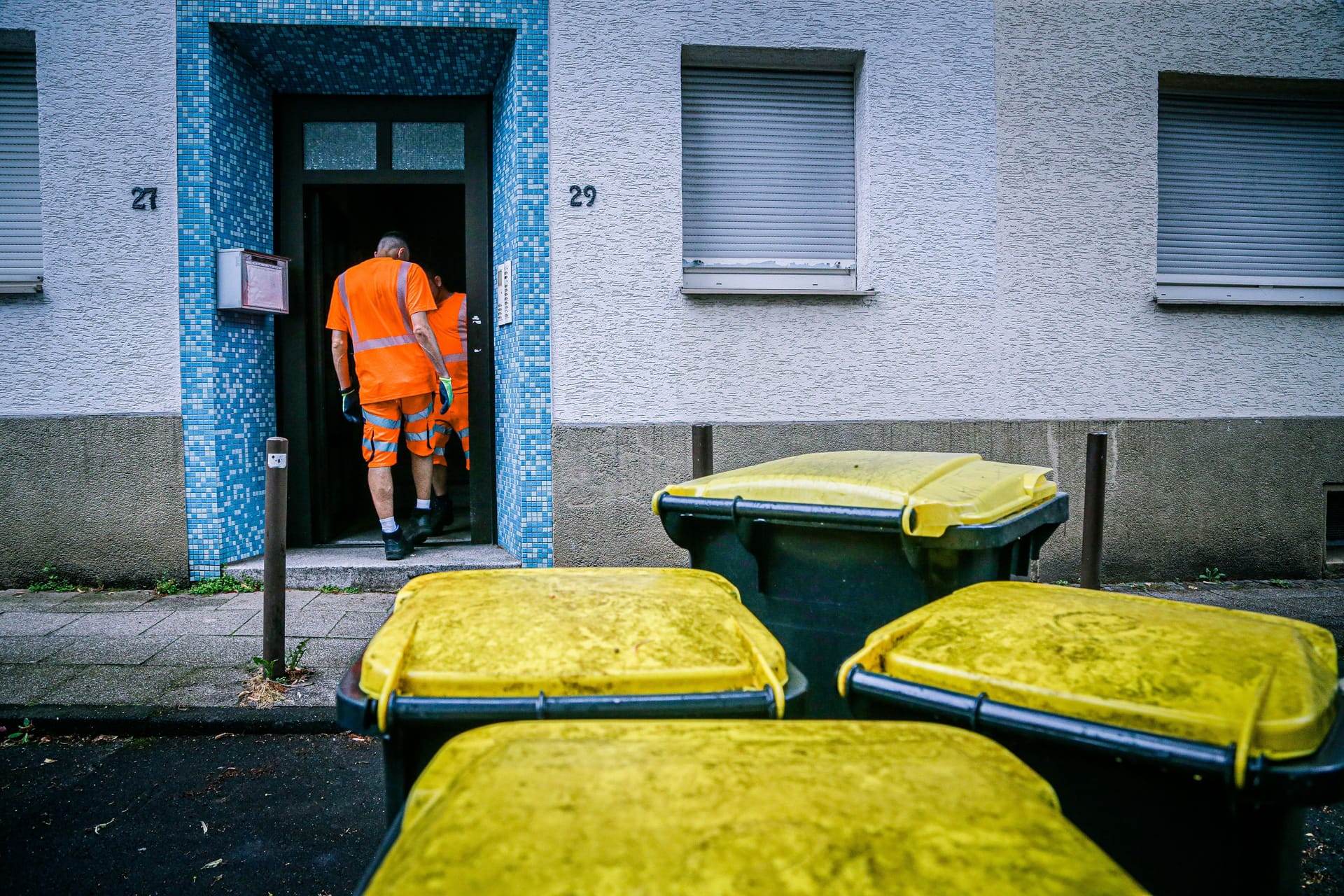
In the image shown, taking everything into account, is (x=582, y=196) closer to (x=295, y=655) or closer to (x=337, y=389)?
(x=337, y=389)

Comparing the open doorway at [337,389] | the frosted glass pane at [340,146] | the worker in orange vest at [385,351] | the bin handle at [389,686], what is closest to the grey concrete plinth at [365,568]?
the worker in orange vest at [385,351]

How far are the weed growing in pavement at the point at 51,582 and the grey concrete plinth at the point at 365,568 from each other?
1059mm

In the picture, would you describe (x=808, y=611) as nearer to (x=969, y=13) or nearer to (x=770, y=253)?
(x=770, y=253)

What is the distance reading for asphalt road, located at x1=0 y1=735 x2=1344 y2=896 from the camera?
2.46 metres

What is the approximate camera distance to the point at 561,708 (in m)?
1.51

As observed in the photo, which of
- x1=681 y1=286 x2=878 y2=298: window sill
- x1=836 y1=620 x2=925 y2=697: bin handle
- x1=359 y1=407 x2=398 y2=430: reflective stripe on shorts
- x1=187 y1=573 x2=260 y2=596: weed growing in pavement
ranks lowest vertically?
x1=187 y1=573 x2=260 y2=596: weed growing in pavement

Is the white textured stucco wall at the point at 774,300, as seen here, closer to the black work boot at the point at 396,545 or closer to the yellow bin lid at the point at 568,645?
the black work boot at the point at 396,545

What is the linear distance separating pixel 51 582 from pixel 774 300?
5.42m

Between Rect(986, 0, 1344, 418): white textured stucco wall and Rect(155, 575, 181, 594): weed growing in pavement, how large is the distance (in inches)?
239

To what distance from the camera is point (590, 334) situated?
5559 mm

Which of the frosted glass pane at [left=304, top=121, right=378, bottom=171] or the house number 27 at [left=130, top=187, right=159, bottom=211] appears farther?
the frosted glass pane at [left=304, top=121, right=378, bottom=171]

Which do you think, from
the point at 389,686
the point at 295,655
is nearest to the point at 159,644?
the point at 295,655

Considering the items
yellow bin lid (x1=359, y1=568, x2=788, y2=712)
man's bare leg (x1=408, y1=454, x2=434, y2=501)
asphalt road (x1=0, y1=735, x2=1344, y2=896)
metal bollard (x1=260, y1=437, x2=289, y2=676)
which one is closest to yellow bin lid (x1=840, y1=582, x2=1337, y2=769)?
yellow bin lid (x1=359, y1=568, x2=788, y2=712)

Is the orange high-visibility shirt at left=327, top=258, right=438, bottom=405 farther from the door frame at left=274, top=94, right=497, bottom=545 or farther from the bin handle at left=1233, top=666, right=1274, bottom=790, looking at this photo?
the bin handle at left=1233, top=666, right=1274, bottom=790
